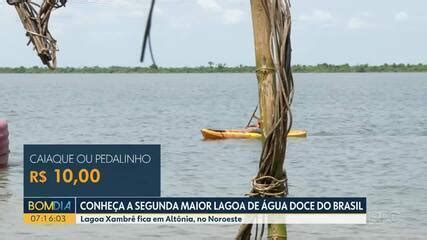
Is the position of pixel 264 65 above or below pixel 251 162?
above

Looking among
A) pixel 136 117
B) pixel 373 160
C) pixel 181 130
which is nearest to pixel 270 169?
pixel 373 160

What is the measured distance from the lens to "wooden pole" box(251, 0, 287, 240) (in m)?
6.17

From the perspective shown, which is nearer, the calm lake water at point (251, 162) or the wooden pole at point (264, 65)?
the wooden pole at point (264, 65)

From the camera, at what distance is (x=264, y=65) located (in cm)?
628

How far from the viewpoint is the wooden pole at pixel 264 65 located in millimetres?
6172

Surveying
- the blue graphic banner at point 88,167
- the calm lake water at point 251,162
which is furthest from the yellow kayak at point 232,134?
the blue graphic banner at point 88,167

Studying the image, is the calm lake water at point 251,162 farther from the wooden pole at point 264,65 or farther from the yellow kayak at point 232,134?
the wooden pole at point 264,65

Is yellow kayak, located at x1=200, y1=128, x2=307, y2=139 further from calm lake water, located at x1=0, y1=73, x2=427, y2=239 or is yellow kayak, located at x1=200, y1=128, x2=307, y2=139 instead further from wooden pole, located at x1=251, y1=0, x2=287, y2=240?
wooden pole, located at x1=251, y1=0, x2=287, y2=240

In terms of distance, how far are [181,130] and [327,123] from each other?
31.8 ft

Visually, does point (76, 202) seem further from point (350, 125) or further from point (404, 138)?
point (350, 125)

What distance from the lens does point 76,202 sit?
981 centimetres

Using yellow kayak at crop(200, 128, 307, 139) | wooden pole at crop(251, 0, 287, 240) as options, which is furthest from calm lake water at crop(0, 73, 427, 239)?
wooden pole at crop(251, 0, 287, 240)

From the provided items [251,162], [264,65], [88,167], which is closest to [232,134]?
[251,162]

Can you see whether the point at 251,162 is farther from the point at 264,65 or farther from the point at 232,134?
the point at 264,65
